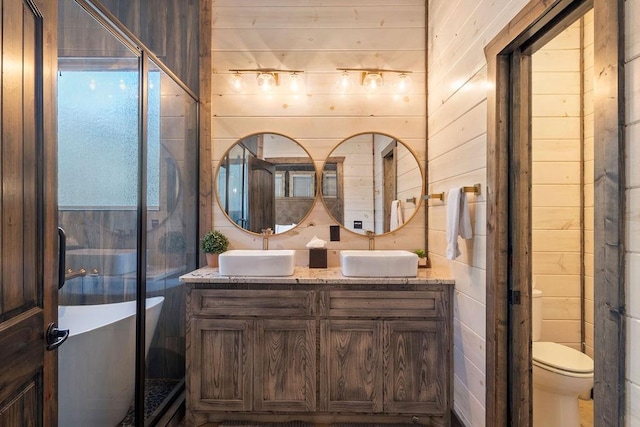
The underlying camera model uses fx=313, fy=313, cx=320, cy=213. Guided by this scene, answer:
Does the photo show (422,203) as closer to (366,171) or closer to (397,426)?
(366,171)

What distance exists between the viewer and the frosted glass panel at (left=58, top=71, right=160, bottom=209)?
138 centimetres

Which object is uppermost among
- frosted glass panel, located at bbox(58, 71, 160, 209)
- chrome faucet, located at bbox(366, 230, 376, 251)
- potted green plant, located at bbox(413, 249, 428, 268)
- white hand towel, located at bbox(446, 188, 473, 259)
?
frosted glass panel, located at bbox(58, 71, 160, 209)

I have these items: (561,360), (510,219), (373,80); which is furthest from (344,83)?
(561,360)

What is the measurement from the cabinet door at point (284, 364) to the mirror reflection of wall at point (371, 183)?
34.7 inches

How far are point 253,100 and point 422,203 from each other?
5.00 feet

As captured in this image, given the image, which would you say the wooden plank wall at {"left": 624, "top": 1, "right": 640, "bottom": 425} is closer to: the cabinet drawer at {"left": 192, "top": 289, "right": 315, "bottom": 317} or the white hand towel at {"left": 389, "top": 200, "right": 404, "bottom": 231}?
the cabinet drawer at {"left": 192, "top": 289, "right": 315, "bottom": 317}

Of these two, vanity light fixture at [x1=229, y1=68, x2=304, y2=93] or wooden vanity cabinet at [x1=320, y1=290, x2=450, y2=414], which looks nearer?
wooden vanity cabinet at [x1=320, y1=290, x2=450, y2=414]

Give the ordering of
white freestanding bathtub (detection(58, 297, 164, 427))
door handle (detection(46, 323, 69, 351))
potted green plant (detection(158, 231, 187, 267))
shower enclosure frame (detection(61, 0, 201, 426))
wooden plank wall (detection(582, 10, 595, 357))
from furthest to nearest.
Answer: potted green plant (detection(158, 231, 187, 267)) → wooden plank wall (detection(582, 10, 595, 357)) → shower enclosure frame (detection(61, 0, 201, 426)) → white freestanding bathtub (detection(58, 297, 164, 427)) → door handle (detection(46, 323, 69, 351))

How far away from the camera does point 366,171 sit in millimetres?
2414

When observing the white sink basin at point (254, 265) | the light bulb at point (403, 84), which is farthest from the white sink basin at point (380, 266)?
the light bulb at point (403, 84)

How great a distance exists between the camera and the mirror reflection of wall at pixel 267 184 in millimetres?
2408

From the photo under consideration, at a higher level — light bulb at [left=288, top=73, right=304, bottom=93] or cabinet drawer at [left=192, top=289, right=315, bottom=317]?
light bulb at [left=288, top=73, right=304, bottom=93]

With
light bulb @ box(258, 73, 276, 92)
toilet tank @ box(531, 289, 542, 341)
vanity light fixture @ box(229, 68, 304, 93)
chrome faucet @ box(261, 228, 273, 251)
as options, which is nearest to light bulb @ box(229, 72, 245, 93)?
vanity light fixture @ box(229, 68, 304, 93)

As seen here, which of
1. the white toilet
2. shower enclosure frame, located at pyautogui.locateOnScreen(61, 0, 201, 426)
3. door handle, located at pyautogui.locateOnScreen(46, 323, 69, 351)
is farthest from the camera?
shower enclosure frame, located at pyautogui.locateOnScreen(61, 0, 201, 426)
